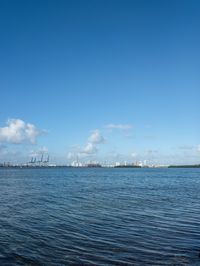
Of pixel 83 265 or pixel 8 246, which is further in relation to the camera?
pixel 8 246

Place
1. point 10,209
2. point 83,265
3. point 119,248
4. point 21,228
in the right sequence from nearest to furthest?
1. point 83,265
2. point 119,248
3. point 21,228
4. point 10,209

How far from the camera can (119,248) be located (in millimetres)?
20906

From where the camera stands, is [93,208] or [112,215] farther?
[93,208]

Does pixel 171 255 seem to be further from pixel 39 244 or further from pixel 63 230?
pixel 63 230

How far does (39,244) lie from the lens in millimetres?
22047

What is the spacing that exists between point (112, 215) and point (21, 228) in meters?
10.3

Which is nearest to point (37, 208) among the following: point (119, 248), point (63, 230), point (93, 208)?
point (93, 208)

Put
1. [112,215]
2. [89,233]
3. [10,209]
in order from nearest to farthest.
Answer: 1. [89,233]
2. [112,215]
3. [10,209]

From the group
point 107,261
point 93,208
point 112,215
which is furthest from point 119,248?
point 93,208

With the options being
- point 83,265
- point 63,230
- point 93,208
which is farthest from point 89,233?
point 93,208

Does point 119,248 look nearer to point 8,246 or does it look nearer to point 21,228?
point 8,246

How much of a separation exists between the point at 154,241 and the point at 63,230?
7720mm

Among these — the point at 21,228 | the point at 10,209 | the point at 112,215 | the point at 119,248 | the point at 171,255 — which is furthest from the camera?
the point at 10,209

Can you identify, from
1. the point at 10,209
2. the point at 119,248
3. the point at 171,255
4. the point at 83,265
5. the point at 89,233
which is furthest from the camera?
the point at 10,209
